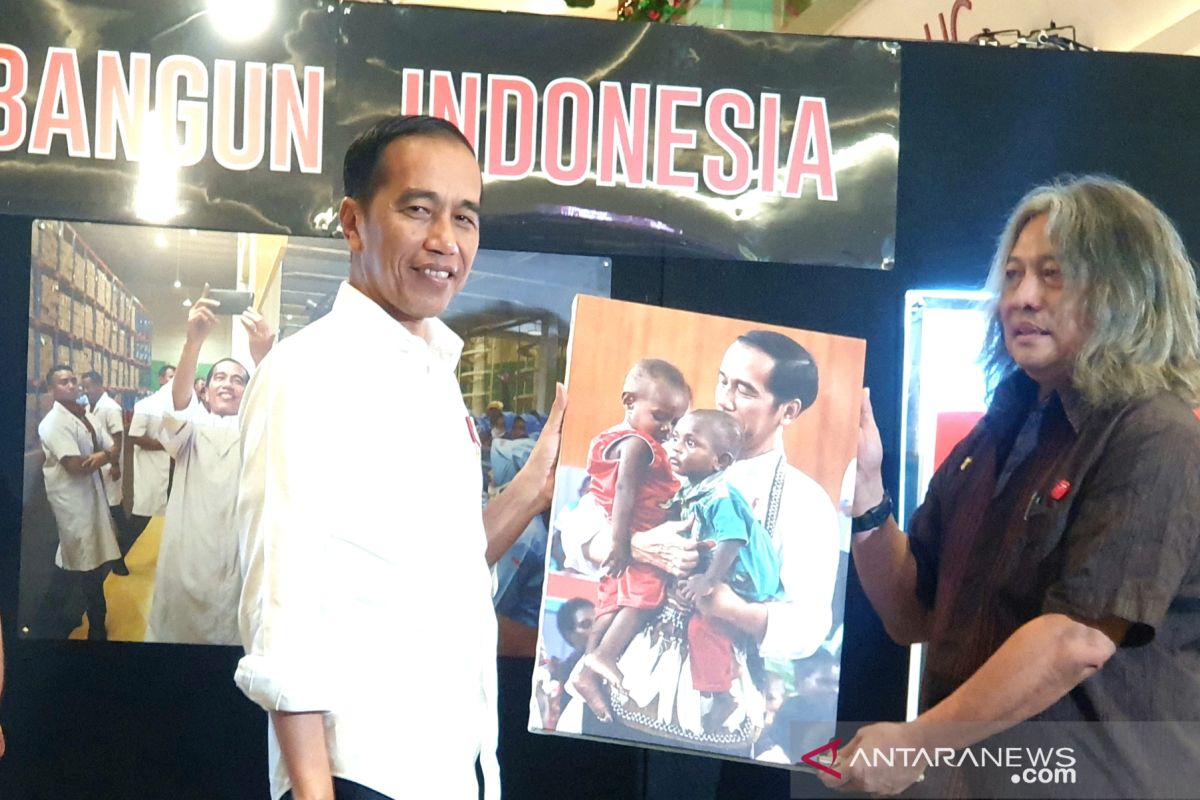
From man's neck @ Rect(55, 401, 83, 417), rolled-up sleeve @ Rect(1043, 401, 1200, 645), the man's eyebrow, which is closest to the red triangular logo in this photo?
rolled-up sleeve @ Rect(1043, 401, 1200, 645)

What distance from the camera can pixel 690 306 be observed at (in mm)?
3361

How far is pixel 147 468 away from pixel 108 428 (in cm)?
14

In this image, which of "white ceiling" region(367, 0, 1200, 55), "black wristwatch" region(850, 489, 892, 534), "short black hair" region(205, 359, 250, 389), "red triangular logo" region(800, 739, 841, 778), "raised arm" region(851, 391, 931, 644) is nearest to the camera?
"red triangular logo" region(800, 739, 841, 778)

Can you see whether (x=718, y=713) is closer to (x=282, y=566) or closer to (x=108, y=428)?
(x=282, y=566)

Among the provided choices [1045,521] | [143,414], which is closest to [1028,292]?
[1045,521]

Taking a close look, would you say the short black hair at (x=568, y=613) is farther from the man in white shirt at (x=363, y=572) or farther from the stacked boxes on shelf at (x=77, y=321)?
the stacked boxes on shelf at (x=77, y=321)

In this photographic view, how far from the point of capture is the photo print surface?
3127mm

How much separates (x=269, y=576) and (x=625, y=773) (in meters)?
1.89

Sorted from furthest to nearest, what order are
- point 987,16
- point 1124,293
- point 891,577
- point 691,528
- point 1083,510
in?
point 987,16 < point 691,528 < point 891,577 < point 1124,293 < point 1083,510

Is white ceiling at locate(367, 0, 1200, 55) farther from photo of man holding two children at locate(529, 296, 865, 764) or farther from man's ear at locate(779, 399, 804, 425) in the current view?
man's ear at locate(779, 399, 804, 425)

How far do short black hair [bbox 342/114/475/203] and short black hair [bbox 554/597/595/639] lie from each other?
3.53 feet

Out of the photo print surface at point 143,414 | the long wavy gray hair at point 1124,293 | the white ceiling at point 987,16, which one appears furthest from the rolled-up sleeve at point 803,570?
the white ceiling at point 987,16

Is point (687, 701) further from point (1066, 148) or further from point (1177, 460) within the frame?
point (1066, 148)

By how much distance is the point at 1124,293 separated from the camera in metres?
1.99
